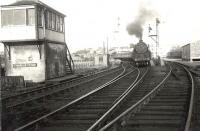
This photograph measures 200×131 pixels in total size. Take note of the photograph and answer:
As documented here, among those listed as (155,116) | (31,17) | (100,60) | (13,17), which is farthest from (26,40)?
(100,60)

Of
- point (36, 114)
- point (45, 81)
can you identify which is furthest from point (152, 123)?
point (45, 81)

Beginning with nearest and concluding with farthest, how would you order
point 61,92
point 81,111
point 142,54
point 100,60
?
point 81,111, point 61,92, point 142,54, point 100,60

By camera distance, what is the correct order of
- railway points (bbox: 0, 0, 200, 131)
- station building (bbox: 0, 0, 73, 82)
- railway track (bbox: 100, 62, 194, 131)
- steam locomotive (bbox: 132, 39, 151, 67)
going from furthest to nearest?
steam locomotive (bbox: 132, 39, 151, 67) → station building (bbox: 0, 0, 73, 82) → railway points (bbox: 0, 0, 200, 131) → railway track (bbox: 100, 62, 194, 131)

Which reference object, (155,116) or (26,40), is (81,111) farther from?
→ (26,40)

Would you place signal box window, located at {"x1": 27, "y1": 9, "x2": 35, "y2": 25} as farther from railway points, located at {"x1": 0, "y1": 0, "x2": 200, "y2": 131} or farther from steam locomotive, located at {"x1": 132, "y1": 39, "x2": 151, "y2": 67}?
steam locomotive, located at {"x1": 132, "y1": 39, "x2": 151, "y2": 67}

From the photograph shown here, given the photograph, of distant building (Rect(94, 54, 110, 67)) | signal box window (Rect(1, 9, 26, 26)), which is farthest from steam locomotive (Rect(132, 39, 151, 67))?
signal box window (Rect(1, 9, 26, 26))

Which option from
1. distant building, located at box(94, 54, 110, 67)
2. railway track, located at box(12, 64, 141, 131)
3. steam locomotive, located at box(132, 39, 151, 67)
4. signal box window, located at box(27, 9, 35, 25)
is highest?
signal box window, located at box(27, 9, 35, 25)

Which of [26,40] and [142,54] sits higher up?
[26,40]

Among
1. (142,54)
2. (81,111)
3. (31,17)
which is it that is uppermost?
(31,17)

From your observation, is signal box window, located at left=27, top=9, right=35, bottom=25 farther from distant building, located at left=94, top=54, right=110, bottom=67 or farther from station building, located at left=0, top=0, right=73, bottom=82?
distant building, located at left=94, top=54, right=110, bottom=67

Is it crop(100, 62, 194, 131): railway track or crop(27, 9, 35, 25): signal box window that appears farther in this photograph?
crop(27, 9, 35, 25): signal box window

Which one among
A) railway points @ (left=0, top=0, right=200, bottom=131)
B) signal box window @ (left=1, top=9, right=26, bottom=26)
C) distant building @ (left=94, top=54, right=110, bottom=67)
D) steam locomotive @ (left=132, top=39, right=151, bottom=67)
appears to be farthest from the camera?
distant building @ (left=94, top=54, right=110, bottom=67)

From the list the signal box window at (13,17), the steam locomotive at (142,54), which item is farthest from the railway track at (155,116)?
the steam locomotive at (142,54)

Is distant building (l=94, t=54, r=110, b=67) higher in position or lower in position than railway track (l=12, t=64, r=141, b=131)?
higher
